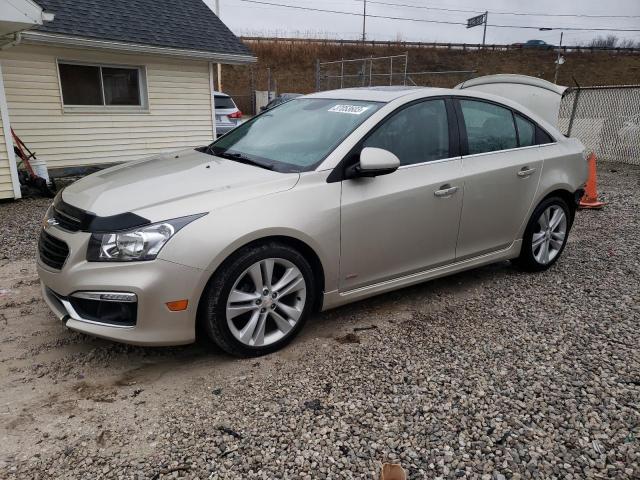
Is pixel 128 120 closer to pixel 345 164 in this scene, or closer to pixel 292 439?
pixel 345 164

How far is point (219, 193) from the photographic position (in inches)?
117

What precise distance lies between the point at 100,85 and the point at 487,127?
8.07 metres

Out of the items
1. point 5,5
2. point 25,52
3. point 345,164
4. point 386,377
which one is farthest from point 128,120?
point 386,377

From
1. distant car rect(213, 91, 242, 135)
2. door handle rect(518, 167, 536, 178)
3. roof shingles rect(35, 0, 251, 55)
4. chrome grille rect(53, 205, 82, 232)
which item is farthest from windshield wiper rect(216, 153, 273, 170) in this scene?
distant car rect(213, 91, 242, 135)

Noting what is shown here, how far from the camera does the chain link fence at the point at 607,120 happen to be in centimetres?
1239

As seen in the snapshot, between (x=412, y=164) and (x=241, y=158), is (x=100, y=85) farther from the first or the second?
(x=412, y=164)

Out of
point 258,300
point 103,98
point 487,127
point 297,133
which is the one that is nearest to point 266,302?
point 258,300

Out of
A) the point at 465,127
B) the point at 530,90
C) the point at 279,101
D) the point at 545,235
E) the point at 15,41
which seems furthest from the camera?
the point at 279,101

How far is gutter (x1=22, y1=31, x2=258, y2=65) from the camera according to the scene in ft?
27.0

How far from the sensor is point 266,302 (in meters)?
3.08

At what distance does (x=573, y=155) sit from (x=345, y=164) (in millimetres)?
2690

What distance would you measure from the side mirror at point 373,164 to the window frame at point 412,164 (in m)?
0.06

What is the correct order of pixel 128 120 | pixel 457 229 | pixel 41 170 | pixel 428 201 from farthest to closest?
pixel 128 120 → pixel 41 170 → pixel 457 229 → pixel 428 201

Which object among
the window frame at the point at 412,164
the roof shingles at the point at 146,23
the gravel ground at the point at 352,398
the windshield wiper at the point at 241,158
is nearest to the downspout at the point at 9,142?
the roof shingles at the point at 146,23
